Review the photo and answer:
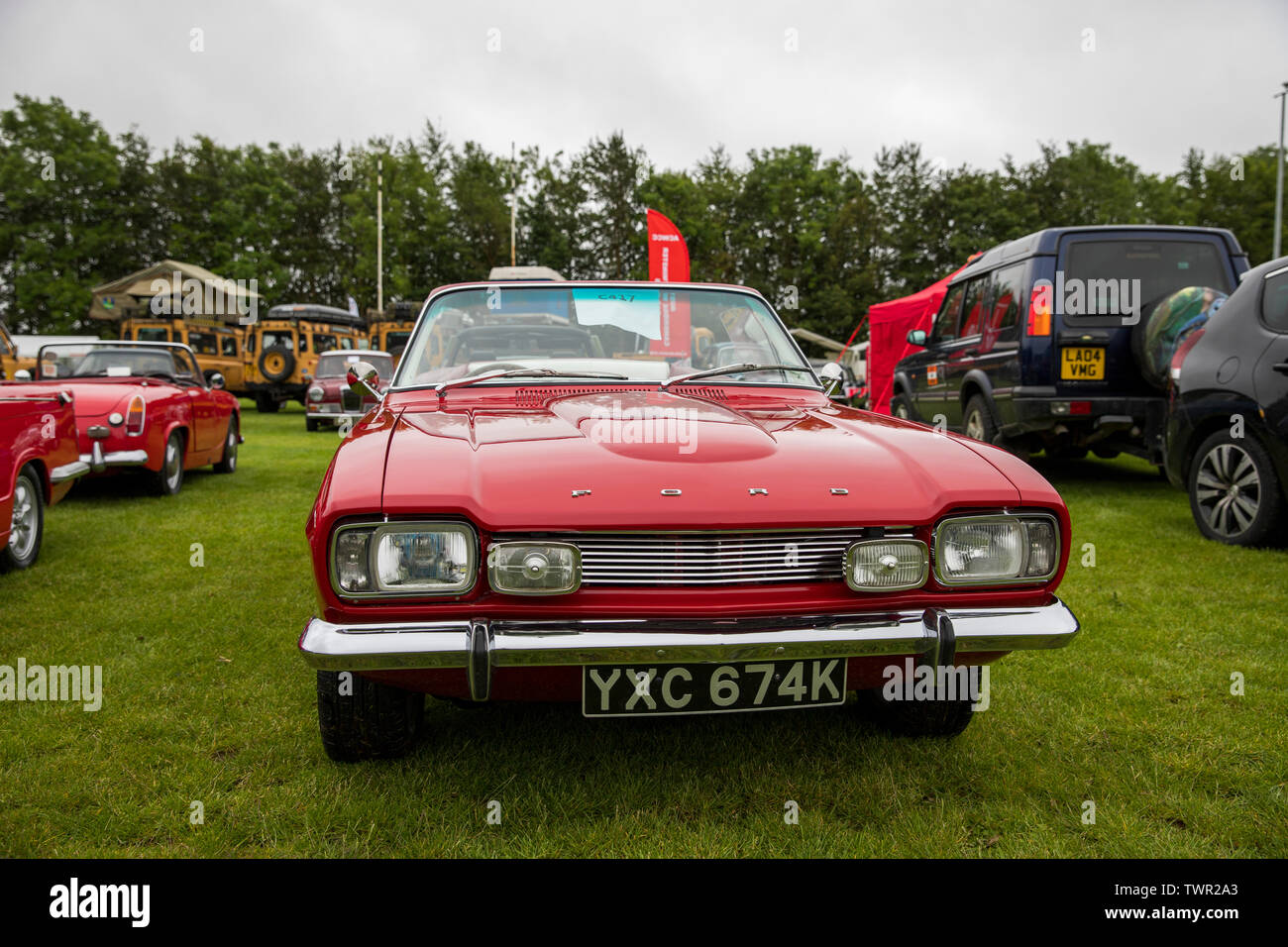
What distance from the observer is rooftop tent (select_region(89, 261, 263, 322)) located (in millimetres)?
26172

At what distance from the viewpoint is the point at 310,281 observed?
1975 inches

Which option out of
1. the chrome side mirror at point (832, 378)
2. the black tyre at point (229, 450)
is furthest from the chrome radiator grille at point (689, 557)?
the black tyre at point (229, 450)

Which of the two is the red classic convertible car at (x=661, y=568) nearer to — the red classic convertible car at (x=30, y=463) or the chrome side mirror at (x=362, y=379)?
the chrome side mirror at (x=362, y=379)

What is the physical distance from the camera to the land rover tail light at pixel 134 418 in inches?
267

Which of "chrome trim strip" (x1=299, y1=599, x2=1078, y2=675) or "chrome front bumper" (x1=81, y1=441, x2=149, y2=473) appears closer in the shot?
"chrome trim strip" (x1=299, y1=599, x2=1078, y2=675)

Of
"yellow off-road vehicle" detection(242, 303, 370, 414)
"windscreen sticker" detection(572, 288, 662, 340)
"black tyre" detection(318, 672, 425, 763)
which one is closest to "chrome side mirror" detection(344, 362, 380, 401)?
"windscreen sticker" detection(572, 288, 662, 340)

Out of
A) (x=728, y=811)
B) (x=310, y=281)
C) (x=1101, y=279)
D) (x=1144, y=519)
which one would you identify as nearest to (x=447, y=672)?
(x=728, y=811)

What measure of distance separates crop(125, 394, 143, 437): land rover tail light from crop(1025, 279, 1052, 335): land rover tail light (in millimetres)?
7236

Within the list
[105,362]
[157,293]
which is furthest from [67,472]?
[157,293]

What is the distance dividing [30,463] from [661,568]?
15.1ft

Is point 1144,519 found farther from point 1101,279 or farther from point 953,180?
point 953,180

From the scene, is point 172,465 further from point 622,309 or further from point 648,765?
point 648,765

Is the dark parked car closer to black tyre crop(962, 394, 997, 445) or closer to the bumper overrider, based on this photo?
black tyre crop(962, 394, 997, 445)
